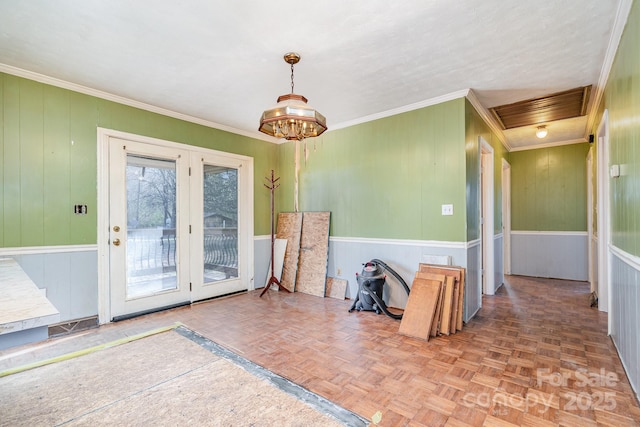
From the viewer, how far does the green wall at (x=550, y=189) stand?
5.65 metres

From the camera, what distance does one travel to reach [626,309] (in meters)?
2.25

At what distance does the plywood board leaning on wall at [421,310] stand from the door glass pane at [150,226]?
3022 millimetres

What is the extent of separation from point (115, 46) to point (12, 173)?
165 centimetres

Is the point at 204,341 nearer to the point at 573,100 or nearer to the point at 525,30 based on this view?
the point at 525,30

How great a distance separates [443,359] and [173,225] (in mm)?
3517

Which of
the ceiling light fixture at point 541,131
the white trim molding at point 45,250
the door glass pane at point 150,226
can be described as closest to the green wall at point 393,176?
the door glass pane at point 150,226

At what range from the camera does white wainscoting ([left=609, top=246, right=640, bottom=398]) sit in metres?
1.95

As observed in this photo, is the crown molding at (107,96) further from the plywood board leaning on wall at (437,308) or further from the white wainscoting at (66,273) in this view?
the plywood board leaning on wall at (437,308)

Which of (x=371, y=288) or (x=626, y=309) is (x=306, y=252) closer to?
(x=371, y=288)

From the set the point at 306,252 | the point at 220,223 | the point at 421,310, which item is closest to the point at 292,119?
the point at 421,310

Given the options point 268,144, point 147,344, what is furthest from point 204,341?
point 268,144

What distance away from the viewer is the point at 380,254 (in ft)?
13.6

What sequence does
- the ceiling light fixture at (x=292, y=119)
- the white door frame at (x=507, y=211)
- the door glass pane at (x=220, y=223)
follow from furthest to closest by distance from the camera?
the white door frame at (x=507, y=211) → the door glass pane at (x=220, y=223) → the ceiling light fixture at (x=292, y=119)

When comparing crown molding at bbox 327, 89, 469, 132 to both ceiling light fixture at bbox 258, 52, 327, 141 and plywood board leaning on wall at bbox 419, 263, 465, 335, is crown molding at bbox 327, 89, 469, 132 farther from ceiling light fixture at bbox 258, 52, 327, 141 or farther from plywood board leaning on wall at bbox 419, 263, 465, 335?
plywood board leaning on wall at bbox 419, 263, 465, 335
